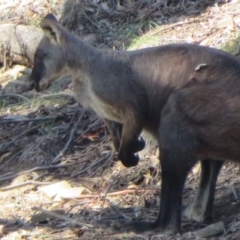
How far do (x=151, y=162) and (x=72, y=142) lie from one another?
3.94 ft

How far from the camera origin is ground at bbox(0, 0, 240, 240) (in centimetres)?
618

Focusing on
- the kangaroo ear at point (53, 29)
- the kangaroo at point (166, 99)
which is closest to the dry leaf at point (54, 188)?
the kangaroo at point (166, 99)

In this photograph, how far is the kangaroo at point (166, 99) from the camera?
5246mm

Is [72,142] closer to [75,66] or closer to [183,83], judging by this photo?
[75,66]

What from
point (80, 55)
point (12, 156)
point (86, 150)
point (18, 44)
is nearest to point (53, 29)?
point (80, 55)

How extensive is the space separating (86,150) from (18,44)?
2984mm

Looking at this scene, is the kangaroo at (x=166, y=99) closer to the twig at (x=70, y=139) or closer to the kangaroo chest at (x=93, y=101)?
the kangaroo chest at (x=93, y=101)

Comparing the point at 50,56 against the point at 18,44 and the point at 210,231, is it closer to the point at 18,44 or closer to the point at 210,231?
the point at 210,231

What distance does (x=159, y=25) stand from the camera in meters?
9.60

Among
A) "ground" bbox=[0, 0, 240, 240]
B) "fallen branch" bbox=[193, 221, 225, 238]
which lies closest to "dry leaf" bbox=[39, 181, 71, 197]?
"ground" bbox=[0, 0, 240, 240]

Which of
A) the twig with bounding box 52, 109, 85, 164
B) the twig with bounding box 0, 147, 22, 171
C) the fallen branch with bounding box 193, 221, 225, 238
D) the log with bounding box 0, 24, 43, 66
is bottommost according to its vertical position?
the twig with bounding box 0, 147, 22, 171

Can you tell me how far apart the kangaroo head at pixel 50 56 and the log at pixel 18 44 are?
3.80m

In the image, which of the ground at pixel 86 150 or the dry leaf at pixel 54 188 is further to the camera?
the dry leaf at pixel 54 188

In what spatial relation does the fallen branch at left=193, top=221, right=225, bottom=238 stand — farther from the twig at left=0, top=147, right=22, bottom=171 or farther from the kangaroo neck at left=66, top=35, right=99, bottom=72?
the twig at left=0, top=147, right=22, bottom=171
